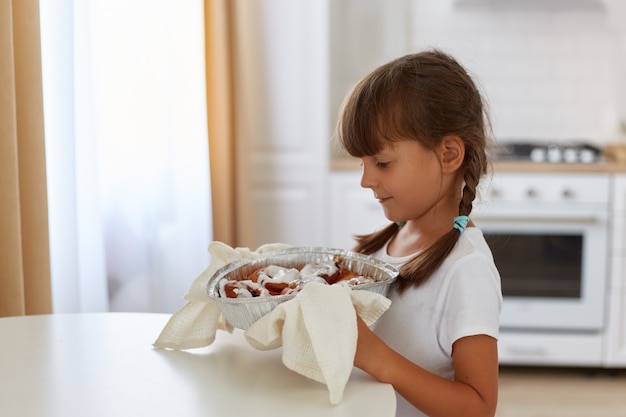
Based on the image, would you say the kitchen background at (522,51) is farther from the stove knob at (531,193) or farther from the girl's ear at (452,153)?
the girl's ear at (452,153)

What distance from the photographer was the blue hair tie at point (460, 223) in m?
1.32

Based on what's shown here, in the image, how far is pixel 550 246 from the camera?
3.26 m

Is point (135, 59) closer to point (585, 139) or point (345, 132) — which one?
point (345, 132)

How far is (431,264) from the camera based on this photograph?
4.22ft

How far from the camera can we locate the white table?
1.02 meters

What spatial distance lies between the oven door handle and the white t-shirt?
190 centimetres

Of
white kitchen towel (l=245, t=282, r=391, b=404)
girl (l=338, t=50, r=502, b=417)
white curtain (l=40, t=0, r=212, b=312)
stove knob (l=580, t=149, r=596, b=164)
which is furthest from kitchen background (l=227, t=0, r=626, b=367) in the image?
white kitchen towel (l=245, t=282, r=391, b=404)

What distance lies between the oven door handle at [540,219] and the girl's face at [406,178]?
185 cm

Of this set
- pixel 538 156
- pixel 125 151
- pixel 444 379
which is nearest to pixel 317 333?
pixel 444 379

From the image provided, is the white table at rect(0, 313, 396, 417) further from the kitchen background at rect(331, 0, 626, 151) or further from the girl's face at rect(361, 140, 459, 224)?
the kitchen background at rect(331, 0, 626, 151)

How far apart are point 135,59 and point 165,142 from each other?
0.31 meters

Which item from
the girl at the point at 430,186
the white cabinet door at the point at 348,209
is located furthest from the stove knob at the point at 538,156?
the girl at the point at 430,186

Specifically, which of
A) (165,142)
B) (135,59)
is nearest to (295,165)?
(165,142)

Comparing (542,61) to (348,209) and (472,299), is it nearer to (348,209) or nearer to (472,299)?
(348,209)
